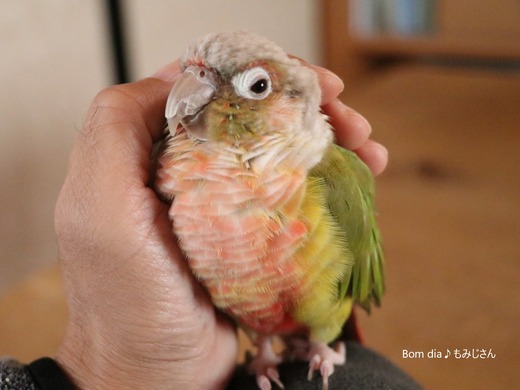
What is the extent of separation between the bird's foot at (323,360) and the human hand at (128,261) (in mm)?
111

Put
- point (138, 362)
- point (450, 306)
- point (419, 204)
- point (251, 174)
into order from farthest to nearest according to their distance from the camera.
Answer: point (419, 204) → point (450, 306) → point (138, 362) → point (251, 174)

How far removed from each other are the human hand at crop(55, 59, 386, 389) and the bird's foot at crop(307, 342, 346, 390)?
0.36 feet

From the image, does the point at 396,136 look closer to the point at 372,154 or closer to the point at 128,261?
the point at 372,154

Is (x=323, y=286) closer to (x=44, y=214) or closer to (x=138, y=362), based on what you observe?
(x=138, y=362)

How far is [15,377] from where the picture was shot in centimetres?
62

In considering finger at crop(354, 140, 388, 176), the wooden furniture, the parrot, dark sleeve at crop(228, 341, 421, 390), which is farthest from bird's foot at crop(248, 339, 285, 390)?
the wooden furniture

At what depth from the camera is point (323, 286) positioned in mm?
603

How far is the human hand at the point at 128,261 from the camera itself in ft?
1.92

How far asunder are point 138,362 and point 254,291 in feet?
0.54

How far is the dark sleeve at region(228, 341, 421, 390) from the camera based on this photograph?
0.68 metres

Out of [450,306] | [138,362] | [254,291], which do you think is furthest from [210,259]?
[450,306]

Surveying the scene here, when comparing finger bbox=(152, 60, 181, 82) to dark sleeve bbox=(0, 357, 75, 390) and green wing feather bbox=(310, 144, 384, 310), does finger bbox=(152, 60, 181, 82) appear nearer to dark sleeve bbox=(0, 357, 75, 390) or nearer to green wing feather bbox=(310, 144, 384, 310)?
green wing feather bbox=(310, 144, 384, 310)

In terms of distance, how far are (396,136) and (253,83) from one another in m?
1.10

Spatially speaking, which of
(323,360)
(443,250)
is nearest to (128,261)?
(323,360)
